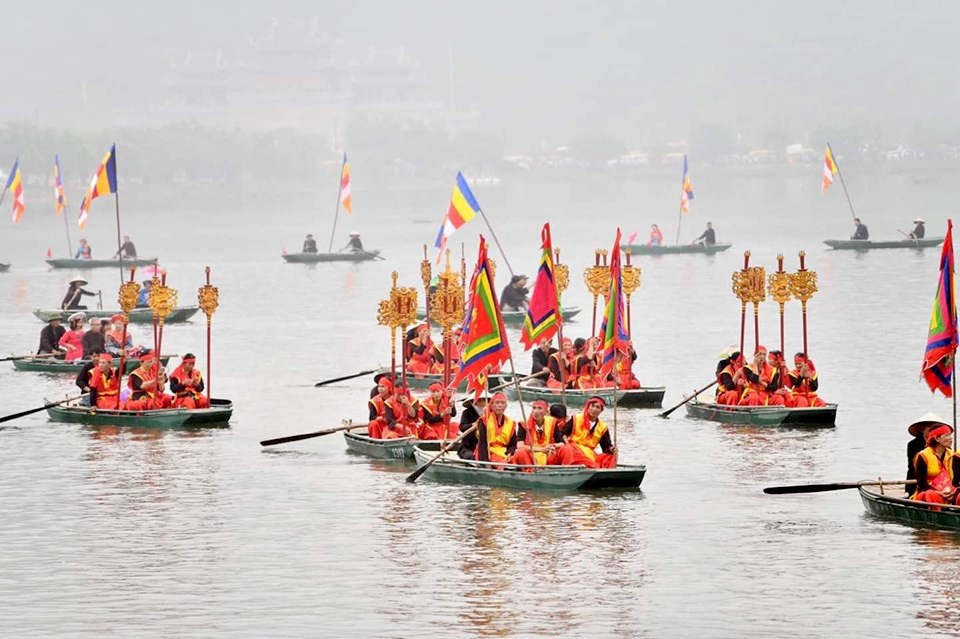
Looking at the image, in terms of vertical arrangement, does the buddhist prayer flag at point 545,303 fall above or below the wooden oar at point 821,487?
above

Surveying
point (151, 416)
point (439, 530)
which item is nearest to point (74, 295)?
point (151, 416)

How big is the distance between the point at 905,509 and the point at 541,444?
17.9 feet

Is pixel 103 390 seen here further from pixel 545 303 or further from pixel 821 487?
pixel 821 487

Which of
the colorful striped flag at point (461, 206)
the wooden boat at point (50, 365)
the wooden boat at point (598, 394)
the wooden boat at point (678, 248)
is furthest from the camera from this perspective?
the wooden boat at point (678, 248)

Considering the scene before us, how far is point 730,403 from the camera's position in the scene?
1547 inches

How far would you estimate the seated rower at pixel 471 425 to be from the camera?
32375 mm

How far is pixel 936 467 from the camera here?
92.8 ft

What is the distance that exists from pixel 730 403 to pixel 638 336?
72.0 ft

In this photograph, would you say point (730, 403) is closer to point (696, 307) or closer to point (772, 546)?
point (772, 546)


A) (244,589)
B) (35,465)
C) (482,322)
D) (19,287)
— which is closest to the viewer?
(244,589)

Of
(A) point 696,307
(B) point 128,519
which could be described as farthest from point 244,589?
(A) point 696,307

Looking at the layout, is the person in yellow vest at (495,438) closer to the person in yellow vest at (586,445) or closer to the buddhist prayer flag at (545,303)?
the person in yellow vest at (586,445)

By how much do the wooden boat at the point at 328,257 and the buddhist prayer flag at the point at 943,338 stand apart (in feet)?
204

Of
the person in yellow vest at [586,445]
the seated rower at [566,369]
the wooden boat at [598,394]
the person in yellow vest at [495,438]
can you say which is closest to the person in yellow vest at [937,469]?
the person in yellow vest at [586,445]
